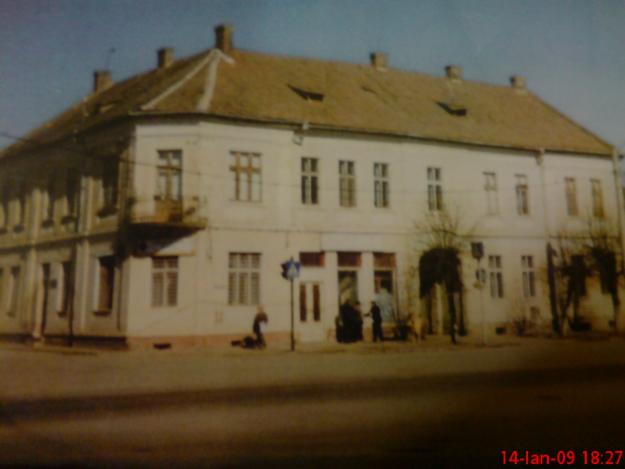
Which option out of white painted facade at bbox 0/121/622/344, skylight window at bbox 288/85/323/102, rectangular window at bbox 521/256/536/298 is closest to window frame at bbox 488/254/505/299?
white painted facade at bbox 0/121/622/344

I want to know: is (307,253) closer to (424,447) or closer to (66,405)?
(66,405)

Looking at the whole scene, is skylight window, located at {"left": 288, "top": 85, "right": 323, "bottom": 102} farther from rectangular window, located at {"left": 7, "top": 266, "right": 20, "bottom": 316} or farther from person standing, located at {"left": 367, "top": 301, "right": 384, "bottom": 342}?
rectangular window, located at {"left": 7, "top": 266, "right": 20, "bottom": 316}

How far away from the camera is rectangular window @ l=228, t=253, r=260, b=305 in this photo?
52.4 ft

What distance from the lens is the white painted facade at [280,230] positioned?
15.6 m

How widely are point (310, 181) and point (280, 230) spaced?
2.12 m

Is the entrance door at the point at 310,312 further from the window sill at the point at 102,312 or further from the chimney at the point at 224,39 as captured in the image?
the chimney at the point at 224,39

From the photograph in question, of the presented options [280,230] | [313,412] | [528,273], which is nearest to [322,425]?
[313,412]

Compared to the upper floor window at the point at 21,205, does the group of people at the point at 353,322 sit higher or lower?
lower

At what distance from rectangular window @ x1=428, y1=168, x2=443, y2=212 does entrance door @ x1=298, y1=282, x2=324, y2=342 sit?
217 inches

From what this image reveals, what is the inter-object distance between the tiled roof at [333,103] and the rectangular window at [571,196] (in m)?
1.34

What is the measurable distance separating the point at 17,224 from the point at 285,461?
17770 millimetres

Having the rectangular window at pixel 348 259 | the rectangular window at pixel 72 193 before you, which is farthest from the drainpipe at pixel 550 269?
Answer: the rectangular window at pixel 72 193

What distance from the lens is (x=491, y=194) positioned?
1956 cm

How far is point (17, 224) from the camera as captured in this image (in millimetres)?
18750
